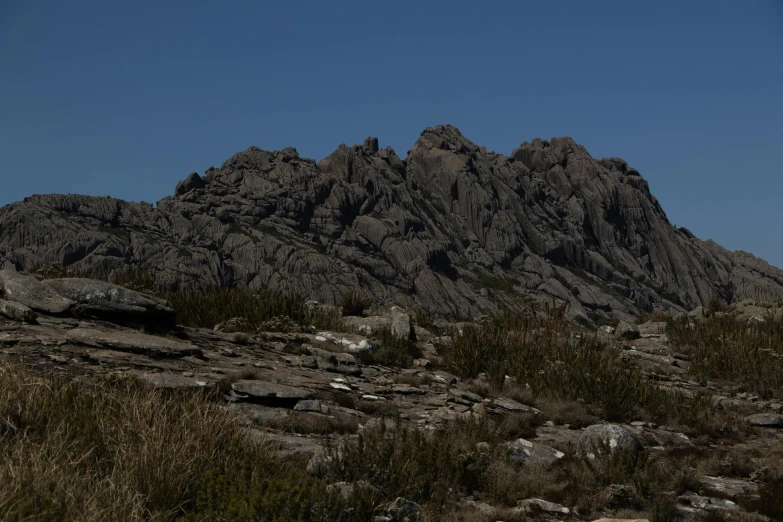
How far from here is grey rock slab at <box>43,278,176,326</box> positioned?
496 inches

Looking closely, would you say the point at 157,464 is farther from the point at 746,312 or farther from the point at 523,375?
the point at 746,312

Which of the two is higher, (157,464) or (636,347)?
(636,347)

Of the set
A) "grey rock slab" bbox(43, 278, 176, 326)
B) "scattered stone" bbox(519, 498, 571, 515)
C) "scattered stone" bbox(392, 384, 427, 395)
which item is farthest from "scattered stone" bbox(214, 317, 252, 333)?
"scattered stone" bbox(519, 498, 571, 515)

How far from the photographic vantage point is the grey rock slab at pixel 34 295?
12.2m

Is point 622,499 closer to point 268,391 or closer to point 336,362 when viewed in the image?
point 268,391

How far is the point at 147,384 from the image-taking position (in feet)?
26.4

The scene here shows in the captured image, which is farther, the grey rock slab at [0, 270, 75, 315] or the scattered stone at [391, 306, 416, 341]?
the scattered stone at [391, 306, 416, 341]

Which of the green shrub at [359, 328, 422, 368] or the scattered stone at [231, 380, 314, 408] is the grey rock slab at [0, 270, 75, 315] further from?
the green shrub at [359, 328, 422, 368]

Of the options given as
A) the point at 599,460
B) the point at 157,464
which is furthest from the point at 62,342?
the point at 599,460

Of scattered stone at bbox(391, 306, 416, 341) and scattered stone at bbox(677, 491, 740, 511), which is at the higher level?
scattered stone at bbox(391, 306, 416, 341)

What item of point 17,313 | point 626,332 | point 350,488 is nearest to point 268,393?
point 350,488

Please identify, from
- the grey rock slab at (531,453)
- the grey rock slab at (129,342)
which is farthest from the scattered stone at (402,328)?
the grey rock slab at (531,453)

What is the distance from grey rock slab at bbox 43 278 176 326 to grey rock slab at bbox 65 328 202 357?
3.93ft

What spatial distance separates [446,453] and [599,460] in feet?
7.32
